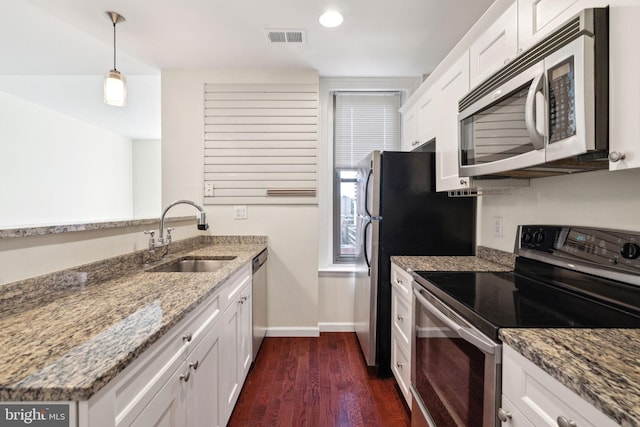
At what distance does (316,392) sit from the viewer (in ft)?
6.12

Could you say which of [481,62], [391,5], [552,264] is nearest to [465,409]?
[552,264]

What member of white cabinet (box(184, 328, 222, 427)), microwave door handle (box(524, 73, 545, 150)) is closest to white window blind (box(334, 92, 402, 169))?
microwave door handle (box(524, 73, 545, 150))

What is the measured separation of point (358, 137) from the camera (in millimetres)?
2887

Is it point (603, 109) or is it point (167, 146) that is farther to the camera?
point (167, 146)

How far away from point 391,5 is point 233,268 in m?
1.89

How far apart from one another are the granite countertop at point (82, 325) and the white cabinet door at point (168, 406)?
190 millimetres

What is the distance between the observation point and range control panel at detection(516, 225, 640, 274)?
953 mm

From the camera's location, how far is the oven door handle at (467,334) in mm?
841

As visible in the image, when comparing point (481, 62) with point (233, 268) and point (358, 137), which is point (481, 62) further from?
point (233, 268)

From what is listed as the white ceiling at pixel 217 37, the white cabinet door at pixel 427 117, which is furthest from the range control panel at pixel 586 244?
the white ceiling at pixel 217 37

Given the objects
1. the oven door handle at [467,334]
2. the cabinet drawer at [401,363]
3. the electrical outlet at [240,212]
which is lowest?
the cabinet drawer at [401,363]

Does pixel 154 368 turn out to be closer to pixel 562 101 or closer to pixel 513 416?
pixel 513 416

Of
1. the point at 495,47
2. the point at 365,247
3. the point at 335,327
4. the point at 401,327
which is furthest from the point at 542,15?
the point at 335,327

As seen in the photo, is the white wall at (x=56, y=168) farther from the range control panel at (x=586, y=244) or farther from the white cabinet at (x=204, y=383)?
the range control panel at (x=586, y=244)
